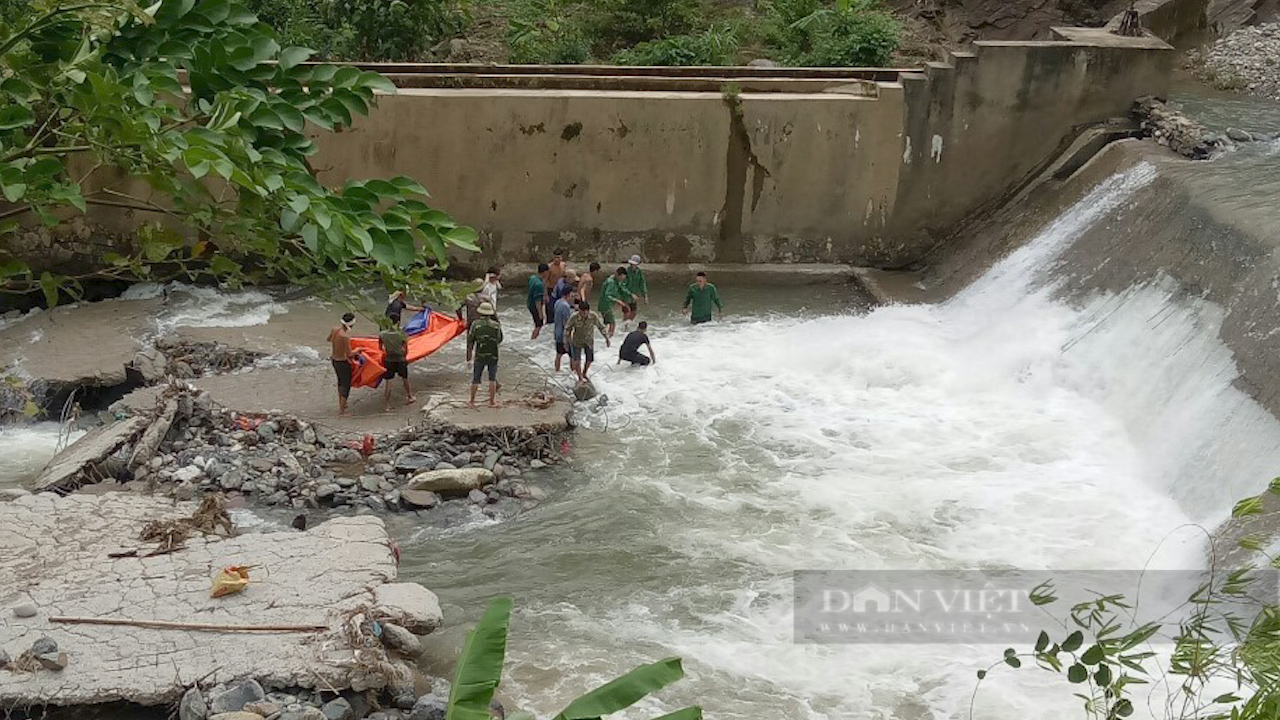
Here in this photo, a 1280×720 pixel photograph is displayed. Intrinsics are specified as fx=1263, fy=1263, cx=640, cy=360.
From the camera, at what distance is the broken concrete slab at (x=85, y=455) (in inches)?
413

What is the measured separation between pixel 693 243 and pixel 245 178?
13.2m

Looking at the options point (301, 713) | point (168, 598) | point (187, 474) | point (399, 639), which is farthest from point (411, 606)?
point (187, 474)

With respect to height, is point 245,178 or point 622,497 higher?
point 245,178

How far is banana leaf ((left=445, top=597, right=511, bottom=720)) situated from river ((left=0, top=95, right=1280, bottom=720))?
334cm

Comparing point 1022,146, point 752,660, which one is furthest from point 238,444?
point 1022,146

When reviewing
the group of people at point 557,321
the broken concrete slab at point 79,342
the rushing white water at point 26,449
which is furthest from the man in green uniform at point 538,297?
the rushing white water at point 26,449

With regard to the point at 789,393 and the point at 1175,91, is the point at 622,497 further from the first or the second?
the point at 1175,91

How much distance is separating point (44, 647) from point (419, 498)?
376 cm

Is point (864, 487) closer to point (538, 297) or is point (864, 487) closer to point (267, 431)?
point (538, 297)

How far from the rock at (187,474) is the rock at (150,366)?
2356mm

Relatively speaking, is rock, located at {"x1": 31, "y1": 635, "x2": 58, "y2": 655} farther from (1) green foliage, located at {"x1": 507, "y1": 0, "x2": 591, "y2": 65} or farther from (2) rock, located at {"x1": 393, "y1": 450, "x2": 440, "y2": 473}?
(1) green foliage, located at {"x1": 507, "y1": 0, "x2": 591, "y2": 65}

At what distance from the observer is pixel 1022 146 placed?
16469 millimetres

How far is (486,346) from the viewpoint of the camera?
12133 millimetres

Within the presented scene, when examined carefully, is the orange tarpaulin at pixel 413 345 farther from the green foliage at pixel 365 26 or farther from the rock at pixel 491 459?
the green foliage at pixel 365 26
